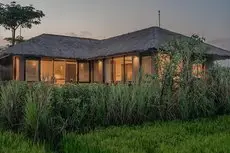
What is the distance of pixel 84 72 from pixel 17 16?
14617 mm

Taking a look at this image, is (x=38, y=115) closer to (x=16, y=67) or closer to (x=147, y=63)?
(x=147, y=63)

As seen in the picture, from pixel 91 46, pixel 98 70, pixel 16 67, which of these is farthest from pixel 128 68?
pixel 16 67

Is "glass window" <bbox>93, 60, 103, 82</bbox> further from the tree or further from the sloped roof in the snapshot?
the tree

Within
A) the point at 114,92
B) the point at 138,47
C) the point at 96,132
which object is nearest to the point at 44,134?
the point at 96,132

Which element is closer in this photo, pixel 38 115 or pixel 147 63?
pixel 38 115

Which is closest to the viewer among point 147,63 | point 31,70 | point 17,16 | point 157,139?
point 157,139

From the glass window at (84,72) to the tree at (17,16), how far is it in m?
14.1

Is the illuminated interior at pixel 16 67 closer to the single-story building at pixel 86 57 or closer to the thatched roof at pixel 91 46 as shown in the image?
the single-story building at pixel 86 57

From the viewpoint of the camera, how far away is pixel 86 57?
2480 centimetres

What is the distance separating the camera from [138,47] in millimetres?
20297

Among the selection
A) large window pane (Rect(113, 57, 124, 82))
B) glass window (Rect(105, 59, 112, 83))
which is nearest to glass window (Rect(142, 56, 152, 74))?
large window pane (Rect(113, 57, 124, 82))

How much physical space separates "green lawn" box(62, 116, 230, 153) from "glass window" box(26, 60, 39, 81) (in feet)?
54.2

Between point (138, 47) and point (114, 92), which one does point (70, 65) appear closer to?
point (138, 47)

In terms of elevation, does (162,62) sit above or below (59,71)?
below
